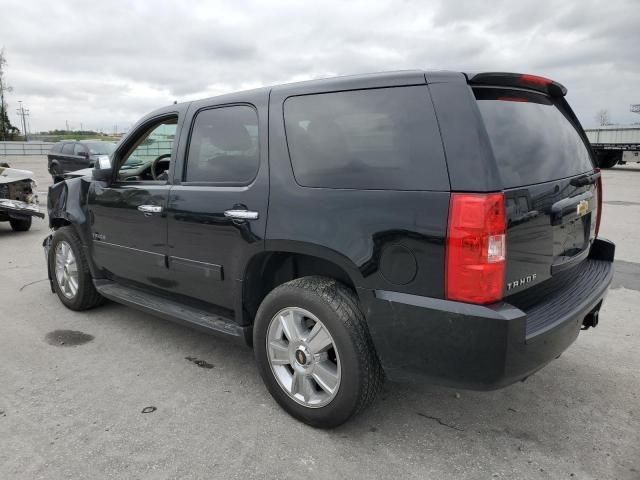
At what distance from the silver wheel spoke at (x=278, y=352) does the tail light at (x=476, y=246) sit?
110 centimetres

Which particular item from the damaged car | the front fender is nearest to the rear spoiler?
the front fender

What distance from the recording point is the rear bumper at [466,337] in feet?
7.00

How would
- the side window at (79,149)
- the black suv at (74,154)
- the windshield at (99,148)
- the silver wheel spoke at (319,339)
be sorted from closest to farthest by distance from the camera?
the silver wheel spoke at (319,339)
the black suv at (74,154)
the side window at (79,149)
the windshield at (99,148)

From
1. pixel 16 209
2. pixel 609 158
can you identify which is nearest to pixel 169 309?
pixel 16 209

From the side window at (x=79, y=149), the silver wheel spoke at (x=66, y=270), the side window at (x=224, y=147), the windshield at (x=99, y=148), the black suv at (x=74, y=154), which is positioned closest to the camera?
the side window at (x=224, y=147)

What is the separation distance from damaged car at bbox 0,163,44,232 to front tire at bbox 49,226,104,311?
4.40m

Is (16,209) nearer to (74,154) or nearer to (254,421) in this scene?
(254,421)

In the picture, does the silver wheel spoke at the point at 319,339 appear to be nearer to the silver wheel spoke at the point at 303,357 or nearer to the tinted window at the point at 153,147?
the silver wheel spoke at the point at 303,357

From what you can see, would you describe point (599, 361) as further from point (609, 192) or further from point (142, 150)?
point (609, 192)

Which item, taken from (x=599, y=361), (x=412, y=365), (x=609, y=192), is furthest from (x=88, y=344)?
(x=609, y=192)

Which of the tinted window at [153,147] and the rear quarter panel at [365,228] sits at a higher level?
the tinted window at [153,147]

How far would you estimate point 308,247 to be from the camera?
261 centimetres

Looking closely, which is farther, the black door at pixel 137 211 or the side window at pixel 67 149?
the side window at pixel 67 149

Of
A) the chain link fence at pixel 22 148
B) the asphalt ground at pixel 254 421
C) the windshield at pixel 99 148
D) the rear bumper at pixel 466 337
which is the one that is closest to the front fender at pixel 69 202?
the asphalt ground at pixel 254 421
